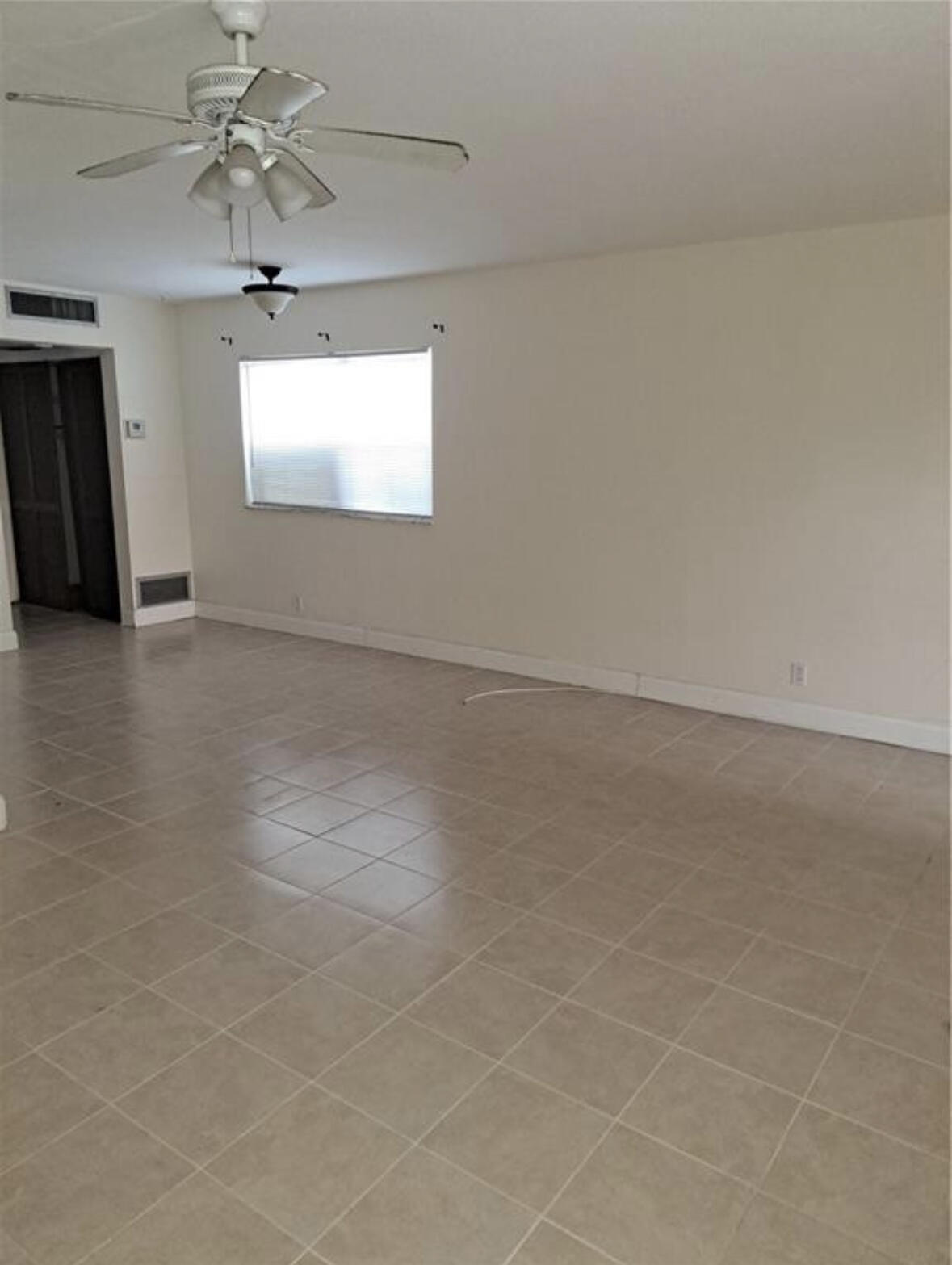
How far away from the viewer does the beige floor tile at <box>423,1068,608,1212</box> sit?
180 cm

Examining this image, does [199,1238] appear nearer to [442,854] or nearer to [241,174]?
[442,854]

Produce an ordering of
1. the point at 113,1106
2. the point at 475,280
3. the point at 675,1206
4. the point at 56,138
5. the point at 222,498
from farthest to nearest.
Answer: the point at 222,498 → the point at 475,280 → the point at 56,138 → the point at 113,1106 → the point at 675,1206

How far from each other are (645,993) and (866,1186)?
715mm

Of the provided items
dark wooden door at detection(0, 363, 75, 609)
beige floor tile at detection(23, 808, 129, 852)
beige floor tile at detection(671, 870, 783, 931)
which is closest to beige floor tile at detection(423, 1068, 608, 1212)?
beige floor tile at detection(671, 870, 783, 931)

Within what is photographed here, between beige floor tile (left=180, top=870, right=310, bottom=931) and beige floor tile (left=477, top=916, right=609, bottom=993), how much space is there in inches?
27.8

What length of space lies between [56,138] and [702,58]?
2.09 m

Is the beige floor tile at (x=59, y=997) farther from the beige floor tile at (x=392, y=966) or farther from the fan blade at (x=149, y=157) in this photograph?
the fan blade at (x=149, y=157)

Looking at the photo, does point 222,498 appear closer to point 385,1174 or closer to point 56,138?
point 56,138

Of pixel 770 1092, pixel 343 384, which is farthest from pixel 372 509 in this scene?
pixel 770 1092

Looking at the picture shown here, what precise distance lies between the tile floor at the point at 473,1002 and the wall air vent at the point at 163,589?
8.83 feet

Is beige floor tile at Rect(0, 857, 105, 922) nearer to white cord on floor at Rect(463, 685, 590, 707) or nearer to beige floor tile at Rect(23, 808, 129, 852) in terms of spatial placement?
beige floor tile at Rect(23, 808, 129, 852)

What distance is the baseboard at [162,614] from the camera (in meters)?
6.92

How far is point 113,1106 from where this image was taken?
200 cm

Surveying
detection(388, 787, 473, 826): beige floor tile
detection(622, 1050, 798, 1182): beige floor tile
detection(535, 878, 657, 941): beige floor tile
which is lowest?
detection(622, 1050, 798, 1182): beige floor tile
